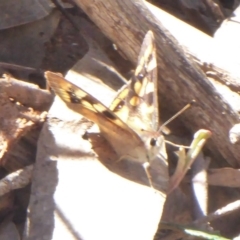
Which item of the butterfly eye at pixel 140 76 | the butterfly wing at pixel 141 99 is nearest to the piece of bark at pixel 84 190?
the butterfly wing at pixel 141 99

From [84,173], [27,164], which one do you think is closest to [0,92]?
[27,164]

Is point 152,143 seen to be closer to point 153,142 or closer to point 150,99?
point 153,142

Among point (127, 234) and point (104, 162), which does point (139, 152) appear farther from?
point (127, 234)

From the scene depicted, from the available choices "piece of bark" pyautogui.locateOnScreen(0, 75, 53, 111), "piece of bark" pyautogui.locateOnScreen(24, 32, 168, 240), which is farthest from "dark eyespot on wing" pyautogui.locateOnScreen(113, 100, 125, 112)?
"piece of bark" pyautogui.locateOnScreen(0, 75, 53, 111)

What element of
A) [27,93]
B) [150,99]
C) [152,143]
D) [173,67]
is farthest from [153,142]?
[27,93]

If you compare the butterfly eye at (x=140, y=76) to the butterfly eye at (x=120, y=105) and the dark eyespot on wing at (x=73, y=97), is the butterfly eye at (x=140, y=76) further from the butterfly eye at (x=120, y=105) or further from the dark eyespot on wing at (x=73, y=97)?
the dark eyespot on wing at (x=73, y=97)
